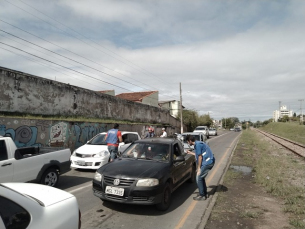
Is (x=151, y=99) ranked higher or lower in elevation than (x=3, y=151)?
higher

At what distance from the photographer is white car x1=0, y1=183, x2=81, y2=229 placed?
86.2 inches

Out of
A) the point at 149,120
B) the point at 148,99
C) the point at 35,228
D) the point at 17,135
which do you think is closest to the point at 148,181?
the point at 35,228

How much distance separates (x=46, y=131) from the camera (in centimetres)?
1273

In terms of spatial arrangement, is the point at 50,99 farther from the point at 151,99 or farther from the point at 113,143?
the point at 151,99

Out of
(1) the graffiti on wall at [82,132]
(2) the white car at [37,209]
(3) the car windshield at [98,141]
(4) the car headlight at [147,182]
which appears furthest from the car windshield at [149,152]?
(1) the graffiti on wall at [82,132]

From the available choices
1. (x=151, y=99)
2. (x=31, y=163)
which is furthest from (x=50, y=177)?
(x=151, y=99)

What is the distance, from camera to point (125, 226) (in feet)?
14.2

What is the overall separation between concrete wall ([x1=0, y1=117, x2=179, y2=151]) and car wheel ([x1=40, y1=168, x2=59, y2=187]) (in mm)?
5372

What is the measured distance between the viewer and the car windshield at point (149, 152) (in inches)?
235

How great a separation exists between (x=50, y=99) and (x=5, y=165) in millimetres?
12236

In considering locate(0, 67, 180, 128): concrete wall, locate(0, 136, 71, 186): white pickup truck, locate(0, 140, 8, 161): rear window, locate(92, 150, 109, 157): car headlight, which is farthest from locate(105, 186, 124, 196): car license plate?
locate(0, 67, 180, 128): concrete wall

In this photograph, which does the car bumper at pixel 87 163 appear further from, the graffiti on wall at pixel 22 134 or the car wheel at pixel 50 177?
the graffiti on wall at pixel 22 134

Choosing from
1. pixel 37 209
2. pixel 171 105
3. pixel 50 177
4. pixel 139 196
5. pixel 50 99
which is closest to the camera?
pixel 37 209

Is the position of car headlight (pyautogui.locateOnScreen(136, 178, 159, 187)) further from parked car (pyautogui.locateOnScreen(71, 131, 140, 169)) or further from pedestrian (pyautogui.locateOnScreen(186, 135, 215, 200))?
parked car (pyautogui.locateOnScreen(71, 131, 140, 169))
